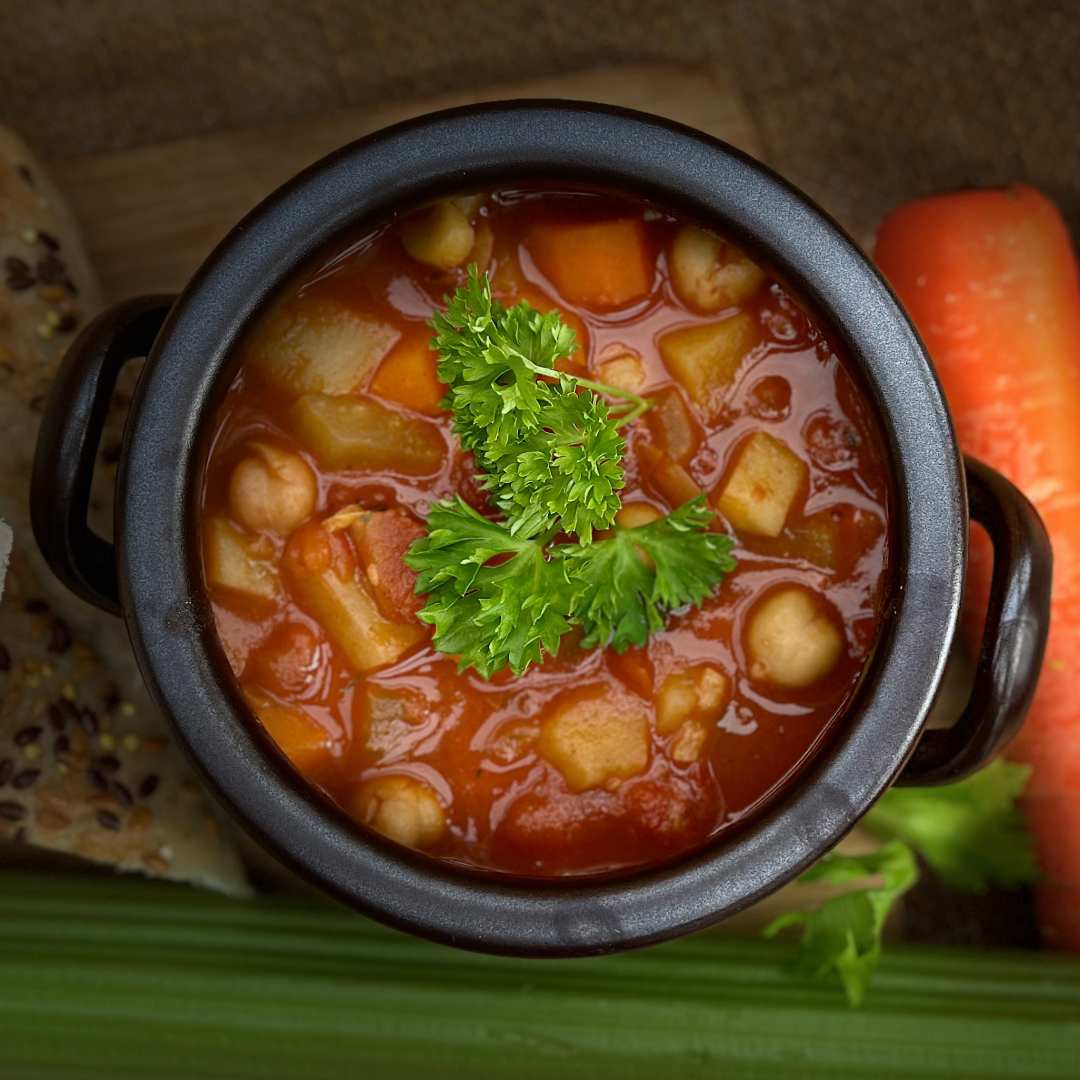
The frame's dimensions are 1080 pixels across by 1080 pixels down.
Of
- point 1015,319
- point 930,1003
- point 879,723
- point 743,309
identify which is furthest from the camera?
point 1015,319

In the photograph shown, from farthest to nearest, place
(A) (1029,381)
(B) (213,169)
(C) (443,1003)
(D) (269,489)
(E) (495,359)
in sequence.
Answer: (A) (1029,381)
(B) (213,169)
(C) (443,1003)
(D) (269,489)
(E) (495,359)

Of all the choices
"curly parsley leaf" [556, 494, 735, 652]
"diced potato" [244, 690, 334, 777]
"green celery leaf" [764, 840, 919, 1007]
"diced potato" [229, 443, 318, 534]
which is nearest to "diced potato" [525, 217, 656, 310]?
"curly parsley leaf" [556, 494, 735, 652]

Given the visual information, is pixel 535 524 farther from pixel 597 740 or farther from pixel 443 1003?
pixel 443 1003

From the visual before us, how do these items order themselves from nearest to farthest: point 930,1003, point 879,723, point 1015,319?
1. point 879,723
2. point 930,1003
3. point 1015,319

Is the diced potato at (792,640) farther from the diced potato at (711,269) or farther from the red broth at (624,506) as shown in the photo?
the diced potato at (711,269)

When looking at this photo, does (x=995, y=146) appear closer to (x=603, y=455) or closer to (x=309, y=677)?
(x=603, y=455)

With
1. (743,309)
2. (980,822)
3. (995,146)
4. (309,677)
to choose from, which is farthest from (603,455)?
(995,146)

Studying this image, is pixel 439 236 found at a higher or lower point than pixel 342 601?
higher

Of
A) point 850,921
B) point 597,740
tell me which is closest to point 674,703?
point 597,740
